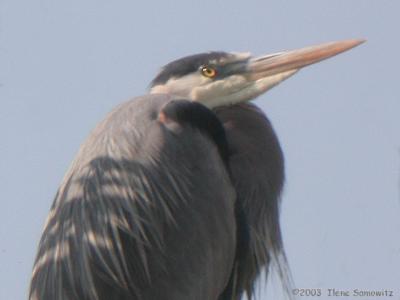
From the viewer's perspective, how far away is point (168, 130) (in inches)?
201

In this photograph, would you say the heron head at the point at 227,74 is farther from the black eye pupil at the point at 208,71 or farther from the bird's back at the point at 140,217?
the bird's back at the point at 140,217

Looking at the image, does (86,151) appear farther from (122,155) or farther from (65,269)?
(65,269)

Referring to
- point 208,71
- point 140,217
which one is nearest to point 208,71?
point 208,71

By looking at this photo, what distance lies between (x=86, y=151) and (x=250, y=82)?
2.96 feet

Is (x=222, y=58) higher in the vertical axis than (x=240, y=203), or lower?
higher

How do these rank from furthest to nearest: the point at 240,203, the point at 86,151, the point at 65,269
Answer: the point at 240,203
the point at 86,151
the point at 65,269

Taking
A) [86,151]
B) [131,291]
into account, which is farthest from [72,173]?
[131,291]

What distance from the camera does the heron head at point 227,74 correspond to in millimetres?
5684

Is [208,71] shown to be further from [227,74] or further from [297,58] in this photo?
[297,58]

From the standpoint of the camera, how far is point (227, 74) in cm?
576

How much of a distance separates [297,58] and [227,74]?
0.92 ft

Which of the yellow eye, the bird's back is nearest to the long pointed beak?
the yellow eye

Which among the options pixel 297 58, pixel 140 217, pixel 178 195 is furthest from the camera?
pixel 297 58

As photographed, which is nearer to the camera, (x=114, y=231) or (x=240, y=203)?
(x=114, y=231)
